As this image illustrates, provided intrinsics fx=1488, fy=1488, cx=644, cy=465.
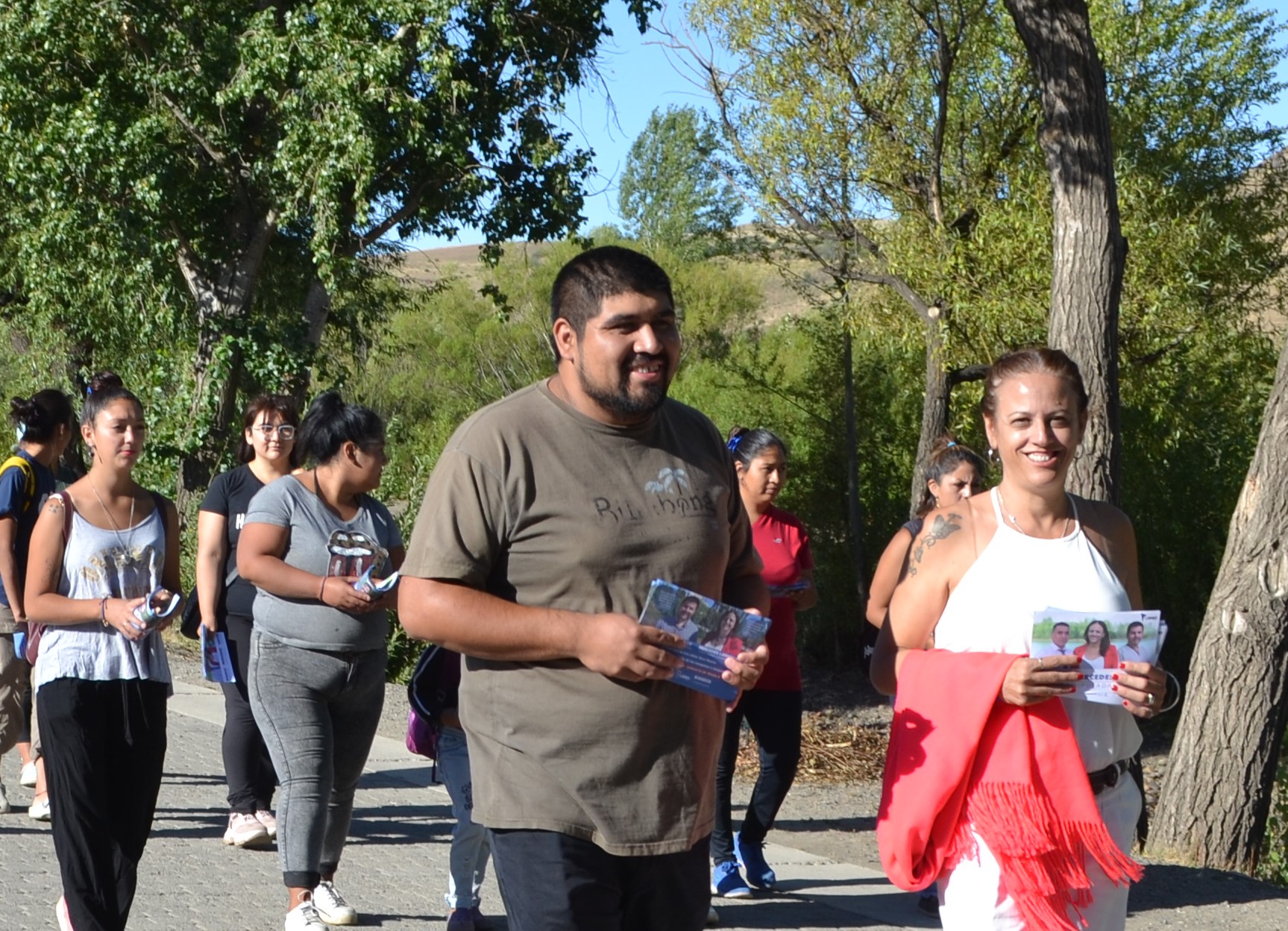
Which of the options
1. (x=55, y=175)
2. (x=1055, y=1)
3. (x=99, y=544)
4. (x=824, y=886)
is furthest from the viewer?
(x=55, y=175)

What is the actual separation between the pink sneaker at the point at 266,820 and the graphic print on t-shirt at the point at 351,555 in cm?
221

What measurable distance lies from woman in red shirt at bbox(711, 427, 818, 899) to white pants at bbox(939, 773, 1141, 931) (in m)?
3.01

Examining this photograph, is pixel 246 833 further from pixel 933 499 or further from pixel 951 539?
pixel 951 539

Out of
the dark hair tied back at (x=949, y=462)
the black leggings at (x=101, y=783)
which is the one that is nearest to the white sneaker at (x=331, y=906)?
the black leggings at (x=101, y=783)

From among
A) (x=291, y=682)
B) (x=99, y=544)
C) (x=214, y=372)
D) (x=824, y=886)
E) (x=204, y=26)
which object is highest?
(x=204, y=26)

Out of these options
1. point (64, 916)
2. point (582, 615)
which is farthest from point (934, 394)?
point (582, 615)

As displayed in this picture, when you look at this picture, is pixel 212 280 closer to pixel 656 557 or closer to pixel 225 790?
pixel 225 790

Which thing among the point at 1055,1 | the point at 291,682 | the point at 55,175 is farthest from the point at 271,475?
the point at 55,175

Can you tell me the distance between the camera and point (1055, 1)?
843 centimetres

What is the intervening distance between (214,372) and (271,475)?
13.6m

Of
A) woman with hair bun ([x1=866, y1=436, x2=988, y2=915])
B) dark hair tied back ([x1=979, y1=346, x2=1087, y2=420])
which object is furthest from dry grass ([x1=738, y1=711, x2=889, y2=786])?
dark hair tied back ([x1=979, y1=346, x2=1087, y2=420])

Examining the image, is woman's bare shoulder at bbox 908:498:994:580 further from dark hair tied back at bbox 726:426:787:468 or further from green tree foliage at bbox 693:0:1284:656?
green tree foliage at bbox 693:0:1284:656

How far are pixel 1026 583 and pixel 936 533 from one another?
0.25 meters

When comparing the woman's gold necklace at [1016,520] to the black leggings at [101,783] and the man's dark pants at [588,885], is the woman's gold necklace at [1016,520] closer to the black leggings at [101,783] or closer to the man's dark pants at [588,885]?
the man's dark pants at [588,885]
